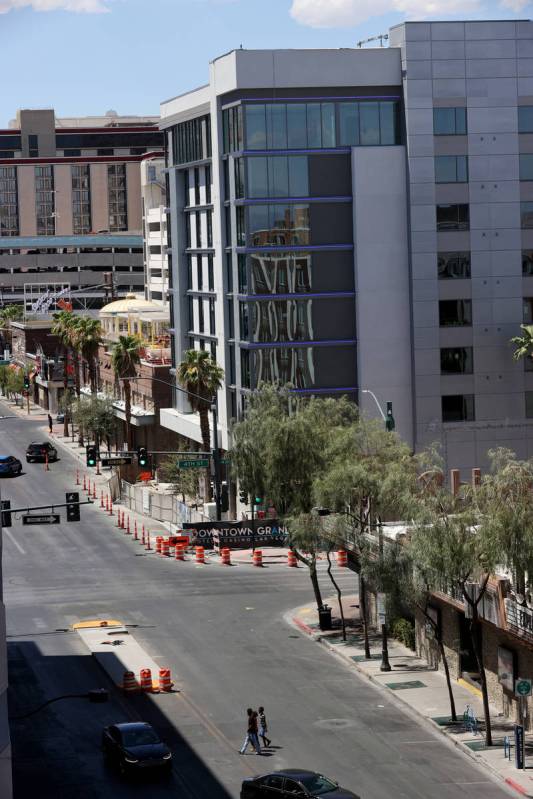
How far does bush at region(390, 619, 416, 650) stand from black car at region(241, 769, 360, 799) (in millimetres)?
19281

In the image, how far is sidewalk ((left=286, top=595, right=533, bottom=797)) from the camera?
43.1 m

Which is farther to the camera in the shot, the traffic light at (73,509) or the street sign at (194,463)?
the street sign at (194,463)

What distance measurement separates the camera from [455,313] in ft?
290

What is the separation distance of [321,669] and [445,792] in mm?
15293

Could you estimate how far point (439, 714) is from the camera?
48.2 metres

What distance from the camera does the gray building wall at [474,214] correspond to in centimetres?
8600

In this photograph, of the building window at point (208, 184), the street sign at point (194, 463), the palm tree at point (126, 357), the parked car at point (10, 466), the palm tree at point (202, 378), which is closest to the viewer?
the street sign at point (194, 463)

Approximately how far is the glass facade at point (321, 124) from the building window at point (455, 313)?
413 inches

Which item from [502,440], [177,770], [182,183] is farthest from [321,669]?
[182,183]

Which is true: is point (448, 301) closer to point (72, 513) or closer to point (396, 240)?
point (396, 240)

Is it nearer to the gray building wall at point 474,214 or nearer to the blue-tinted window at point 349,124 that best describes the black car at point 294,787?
the gray building wall at point 474,214

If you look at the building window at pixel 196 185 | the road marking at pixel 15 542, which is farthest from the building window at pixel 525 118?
the road marking at pixel 15 542

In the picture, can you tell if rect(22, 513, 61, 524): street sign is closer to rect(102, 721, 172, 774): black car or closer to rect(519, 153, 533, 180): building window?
rect(102, 721, 172, 774): black car

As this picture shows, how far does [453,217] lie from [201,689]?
43614 mm
